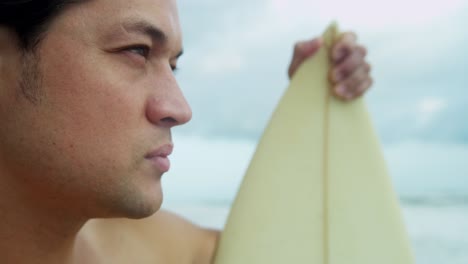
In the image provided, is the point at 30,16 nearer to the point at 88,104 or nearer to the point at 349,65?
the point at 88,104

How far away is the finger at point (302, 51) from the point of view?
172 cm

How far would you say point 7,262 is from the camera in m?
1.47

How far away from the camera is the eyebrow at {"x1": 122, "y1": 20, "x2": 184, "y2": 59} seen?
1293mm

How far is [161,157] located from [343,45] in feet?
1.96

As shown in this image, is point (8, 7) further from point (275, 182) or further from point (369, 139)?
point (369, 139)

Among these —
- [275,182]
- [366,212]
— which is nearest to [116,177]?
[275,182]

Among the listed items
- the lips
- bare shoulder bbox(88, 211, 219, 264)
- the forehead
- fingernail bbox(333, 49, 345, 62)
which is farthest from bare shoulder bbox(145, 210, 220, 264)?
the forehead

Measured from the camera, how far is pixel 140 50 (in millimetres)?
1318

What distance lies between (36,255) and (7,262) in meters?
0.07

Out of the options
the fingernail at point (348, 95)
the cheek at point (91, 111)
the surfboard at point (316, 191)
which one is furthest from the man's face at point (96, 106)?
the fingernail at point (348, 95)

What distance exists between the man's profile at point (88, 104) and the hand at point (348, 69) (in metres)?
0.48

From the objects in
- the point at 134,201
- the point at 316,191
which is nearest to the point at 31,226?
the point at 134,201

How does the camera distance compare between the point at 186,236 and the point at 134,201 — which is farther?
the point at 186,236

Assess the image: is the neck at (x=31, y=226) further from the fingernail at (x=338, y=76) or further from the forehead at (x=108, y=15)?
the fingernail at (x=338, y=76)
